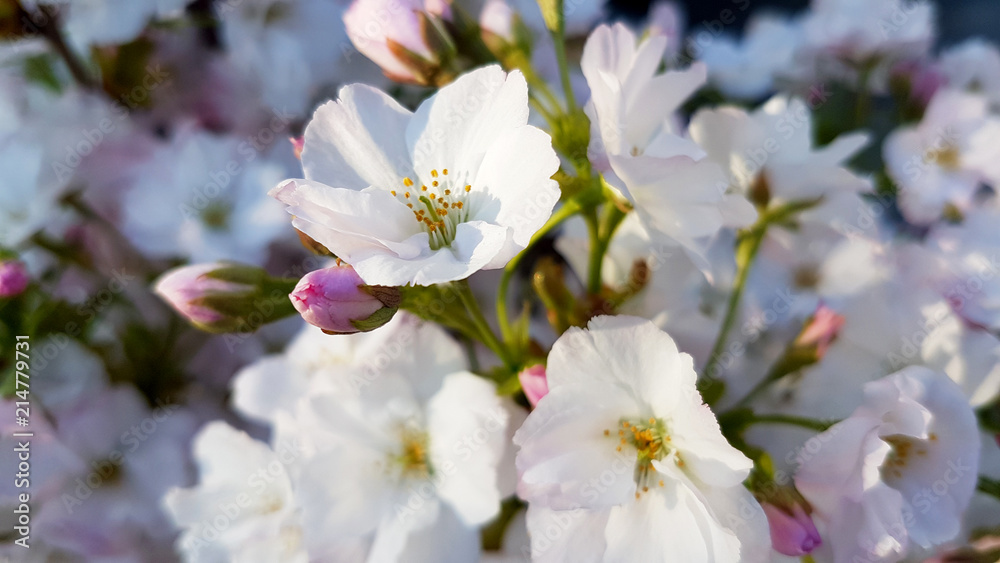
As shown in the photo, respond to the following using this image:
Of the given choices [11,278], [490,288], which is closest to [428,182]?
[490,288]

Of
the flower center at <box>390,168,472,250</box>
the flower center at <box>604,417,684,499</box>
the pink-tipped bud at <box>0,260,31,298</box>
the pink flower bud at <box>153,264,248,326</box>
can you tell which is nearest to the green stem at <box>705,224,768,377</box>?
the flower center at <box>604,417,684,499</box>

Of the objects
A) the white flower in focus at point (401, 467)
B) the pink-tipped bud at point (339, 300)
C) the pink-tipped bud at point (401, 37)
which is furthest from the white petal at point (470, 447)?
the pink-tipped bud at point (401, 37)

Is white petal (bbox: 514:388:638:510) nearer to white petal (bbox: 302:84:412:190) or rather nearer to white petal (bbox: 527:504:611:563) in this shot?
white petal (bbox: 527:504:611:563)

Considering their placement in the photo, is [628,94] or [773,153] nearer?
[628,94]

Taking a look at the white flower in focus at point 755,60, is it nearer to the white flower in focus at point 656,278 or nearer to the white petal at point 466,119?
the white flower in focus at point 656,278

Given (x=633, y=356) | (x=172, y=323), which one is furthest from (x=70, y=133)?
(x=633, y=356)

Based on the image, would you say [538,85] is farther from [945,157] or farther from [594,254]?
[945,157]
